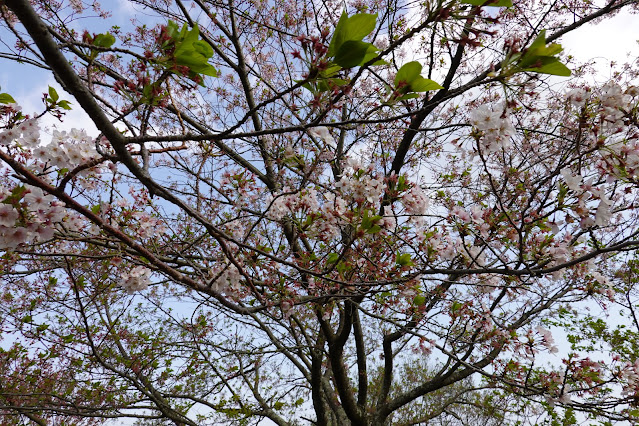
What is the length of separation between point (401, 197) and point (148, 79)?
4.55ft

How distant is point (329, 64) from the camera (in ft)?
2.98

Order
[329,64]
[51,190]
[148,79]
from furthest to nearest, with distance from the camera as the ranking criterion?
[51,190] → [148,79] → [329,64]

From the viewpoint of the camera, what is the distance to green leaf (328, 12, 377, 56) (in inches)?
31.5

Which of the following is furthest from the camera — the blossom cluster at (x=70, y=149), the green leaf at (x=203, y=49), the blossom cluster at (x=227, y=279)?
the blossom cluster at (x=227, y=279)

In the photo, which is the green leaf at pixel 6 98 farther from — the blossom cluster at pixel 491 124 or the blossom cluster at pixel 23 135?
the blossom cluster at pixel 491 124

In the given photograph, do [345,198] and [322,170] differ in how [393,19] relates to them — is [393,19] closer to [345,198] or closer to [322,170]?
[322,170]

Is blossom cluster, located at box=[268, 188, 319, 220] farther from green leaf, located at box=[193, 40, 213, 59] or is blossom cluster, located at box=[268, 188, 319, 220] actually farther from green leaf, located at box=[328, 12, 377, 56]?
green leaf, located at box=[328, 12, 377, 56]

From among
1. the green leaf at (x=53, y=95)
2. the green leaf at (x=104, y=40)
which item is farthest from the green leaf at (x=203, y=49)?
the green leaf at (x=53, y=95)

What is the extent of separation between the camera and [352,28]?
2.68 ft

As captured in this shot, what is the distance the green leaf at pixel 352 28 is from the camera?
80 cm

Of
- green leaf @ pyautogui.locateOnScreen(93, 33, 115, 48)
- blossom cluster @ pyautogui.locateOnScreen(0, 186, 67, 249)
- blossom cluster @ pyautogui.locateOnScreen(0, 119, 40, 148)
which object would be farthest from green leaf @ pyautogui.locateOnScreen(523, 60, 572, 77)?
blossom cluster @ pyautogui.locateOnScreen(0, 119, 40, 148)

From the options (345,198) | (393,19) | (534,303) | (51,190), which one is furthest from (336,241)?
(534,303)

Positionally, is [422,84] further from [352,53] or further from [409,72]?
[352,53]

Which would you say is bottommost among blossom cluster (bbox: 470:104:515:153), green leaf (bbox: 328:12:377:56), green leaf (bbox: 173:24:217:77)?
green leaf (bbox: 328:12:377:56)
